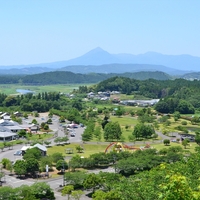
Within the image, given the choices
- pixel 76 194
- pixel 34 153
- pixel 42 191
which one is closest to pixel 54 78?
pixel 34 153

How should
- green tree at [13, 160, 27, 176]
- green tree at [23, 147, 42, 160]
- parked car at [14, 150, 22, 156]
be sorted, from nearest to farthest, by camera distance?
green tree at [13, 160, 27, 176]
green tree at [23, 147, 42, 160]
parked car at [14, 150, 22, 156]

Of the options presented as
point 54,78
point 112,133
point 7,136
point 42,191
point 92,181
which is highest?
point 54,78

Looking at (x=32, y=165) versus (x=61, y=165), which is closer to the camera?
(x=32, y=165)

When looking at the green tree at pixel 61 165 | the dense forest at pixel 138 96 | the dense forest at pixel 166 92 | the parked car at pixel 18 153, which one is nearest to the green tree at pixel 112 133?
the parked car at pixel 18 153

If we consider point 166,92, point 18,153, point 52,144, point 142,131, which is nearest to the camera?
point 18,153

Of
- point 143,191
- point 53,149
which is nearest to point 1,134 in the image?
point 53,149

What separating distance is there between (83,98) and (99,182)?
202 ft

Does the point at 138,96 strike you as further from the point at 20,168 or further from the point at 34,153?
the point at 20,168

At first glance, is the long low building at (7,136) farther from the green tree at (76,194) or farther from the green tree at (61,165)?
the green tree at (76,194)

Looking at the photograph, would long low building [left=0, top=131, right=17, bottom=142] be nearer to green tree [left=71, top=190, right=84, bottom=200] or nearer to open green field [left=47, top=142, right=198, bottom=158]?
open green field [left=47, top=142, right=198, bottom=158]

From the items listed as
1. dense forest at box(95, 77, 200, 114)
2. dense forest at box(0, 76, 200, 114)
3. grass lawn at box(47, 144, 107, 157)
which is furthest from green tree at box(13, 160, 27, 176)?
dense forest at box(95, 77, 200, 114)

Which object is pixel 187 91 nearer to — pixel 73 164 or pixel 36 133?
pixel 36 133

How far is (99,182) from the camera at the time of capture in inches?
778

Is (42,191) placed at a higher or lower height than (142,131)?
higher
